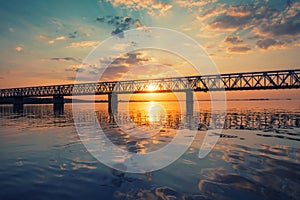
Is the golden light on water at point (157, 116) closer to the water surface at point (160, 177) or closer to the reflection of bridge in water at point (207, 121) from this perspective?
the reflection of bridge in water at point (207, 121)

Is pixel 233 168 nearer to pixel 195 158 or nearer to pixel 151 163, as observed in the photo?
pixel 195 158

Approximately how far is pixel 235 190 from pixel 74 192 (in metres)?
4.98

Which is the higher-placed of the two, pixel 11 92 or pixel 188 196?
pixel 11 92

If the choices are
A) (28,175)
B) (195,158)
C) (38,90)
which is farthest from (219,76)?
(38,90)

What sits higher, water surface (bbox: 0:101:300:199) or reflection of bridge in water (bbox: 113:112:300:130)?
water surface (bbox: 0:101:300:199)

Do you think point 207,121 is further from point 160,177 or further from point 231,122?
point 160,177

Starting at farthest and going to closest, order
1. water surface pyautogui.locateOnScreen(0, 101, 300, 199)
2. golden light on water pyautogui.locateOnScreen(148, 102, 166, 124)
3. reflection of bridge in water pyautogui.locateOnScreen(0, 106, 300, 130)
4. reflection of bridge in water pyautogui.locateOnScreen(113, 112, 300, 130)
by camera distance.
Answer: golden light on water pyautogui.locateOnScreen(148, 102, 166, 124), reflection of bridge in water pyautogui.locateOnScreen(0, 106, 300, 130), reflection of bridge in water pyautogui.locateOnScreen(113, 112, 300, 130), water surface pyautogui.locateOnScreen(0, 101, 300, 199)

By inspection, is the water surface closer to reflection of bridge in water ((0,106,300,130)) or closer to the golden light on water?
reflection of bridge in water ((0,106,300,130))

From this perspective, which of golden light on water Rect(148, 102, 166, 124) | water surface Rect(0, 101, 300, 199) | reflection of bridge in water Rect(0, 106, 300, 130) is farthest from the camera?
golden light on water Rect(148, 102, 166, 124)

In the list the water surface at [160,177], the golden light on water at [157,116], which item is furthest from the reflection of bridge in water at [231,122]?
the water surface at [160,177]

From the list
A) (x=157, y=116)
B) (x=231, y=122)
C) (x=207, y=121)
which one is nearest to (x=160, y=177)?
(x=231, y=122)

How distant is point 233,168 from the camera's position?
8.57 m

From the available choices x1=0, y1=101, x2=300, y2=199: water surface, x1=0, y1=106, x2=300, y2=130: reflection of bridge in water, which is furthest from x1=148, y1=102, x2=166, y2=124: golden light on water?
x1=0, y1=101, x2=300, y2=199: water surface

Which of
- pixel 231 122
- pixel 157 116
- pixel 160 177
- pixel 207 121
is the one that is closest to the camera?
pixel 160 177
